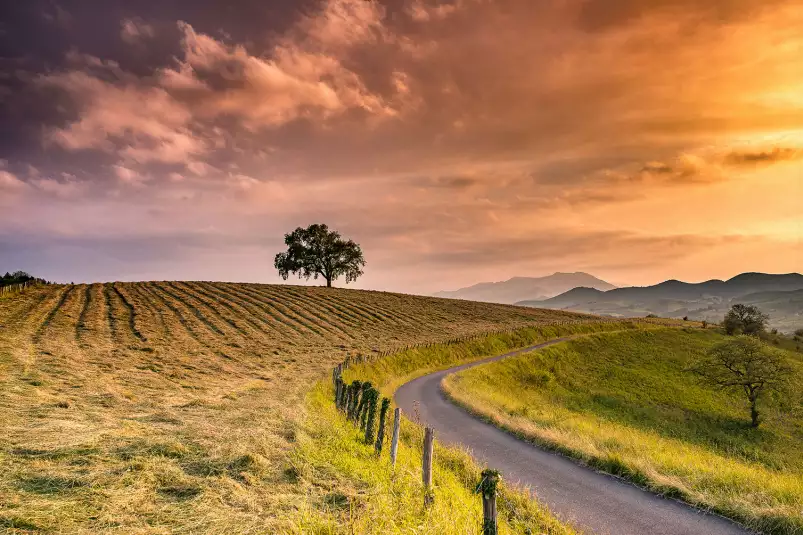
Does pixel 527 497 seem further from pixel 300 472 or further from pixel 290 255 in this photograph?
pixel 290 255

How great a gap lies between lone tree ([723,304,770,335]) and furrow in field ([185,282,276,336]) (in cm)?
8004

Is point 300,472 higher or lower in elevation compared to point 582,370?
higher

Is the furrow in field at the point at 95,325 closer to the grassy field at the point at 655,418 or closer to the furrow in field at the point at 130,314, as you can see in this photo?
the furrow in field at the point at 130,314

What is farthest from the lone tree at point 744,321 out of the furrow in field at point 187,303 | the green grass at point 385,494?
the green grass at point 385,494

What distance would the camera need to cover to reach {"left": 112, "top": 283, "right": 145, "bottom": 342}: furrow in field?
3952cm

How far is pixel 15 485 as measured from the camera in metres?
8.36

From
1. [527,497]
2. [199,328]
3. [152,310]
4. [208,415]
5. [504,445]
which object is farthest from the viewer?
[152,310]

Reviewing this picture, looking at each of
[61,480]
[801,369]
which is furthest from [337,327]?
[801,369]

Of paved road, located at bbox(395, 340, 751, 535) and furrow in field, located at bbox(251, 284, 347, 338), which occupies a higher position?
furrow in field, located at bbox(251, 284, 347, 338)

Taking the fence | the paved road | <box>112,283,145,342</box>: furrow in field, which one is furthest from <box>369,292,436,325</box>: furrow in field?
the paved road

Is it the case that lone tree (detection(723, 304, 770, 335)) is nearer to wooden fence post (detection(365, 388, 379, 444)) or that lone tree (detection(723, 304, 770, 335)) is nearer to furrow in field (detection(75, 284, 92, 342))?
wooden fence post (detection(365, 388, 379, 444))

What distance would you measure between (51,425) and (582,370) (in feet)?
170

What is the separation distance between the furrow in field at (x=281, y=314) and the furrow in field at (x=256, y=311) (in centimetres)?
28

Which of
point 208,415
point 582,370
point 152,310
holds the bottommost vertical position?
point 582,370
